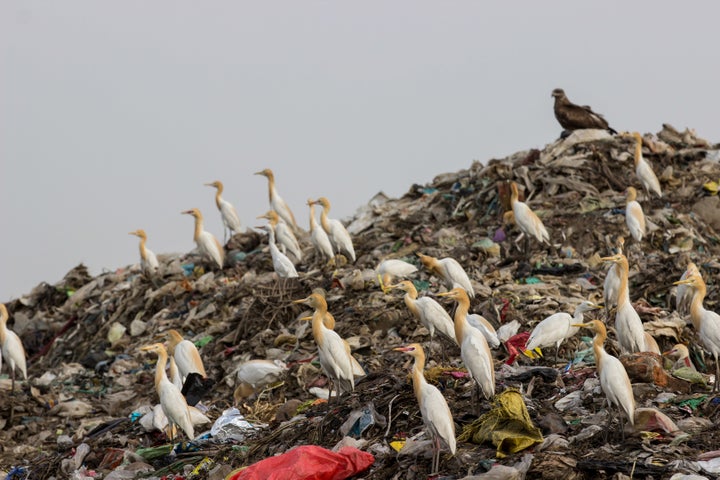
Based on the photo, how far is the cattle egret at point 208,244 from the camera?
53.9ft

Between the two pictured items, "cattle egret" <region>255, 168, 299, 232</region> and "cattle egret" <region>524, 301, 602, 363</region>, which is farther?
"cattle egret" <region>255, 168, 299, 232</region>

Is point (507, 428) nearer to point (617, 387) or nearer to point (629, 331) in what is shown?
point (617, 387)

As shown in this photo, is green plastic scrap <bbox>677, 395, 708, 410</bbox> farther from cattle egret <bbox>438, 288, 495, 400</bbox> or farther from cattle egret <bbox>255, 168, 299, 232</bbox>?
cattle egret <bbox>255, 168, 299, 232</bbox>

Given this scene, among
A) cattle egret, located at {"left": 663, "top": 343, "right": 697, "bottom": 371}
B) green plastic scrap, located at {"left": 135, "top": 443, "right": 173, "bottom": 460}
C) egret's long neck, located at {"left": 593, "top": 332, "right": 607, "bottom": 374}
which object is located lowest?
cattle egret, located at {"left": 663, "top": 343, "right": 697, "bottom": 371}

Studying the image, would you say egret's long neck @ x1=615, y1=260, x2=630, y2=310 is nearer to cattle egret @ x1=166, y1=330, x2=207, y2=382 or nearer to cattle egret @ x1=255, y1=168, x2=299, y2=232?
cattle egret @ x1=166, y1=330, x2=207, y2=382

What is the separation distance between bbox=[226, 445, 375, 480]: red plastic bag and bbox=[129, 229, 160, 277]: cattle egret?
10625 millimetres

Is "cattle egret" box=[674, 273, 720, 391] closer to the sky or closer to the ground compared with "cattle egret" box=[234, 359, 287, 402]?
closer to the sky

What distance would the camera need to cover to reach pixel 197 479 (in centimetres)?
794

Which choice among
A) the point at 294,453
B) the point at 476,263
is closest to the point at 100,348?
the point at 476,263

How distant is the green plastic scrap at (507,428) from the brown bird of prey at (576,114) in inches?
459

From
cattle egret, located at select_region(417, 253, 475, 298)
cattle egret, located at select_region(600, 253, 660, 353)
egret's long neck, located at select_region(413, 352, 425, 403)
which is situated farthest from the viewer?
cattle egret, located at select_region(417, 253, 475, 298)

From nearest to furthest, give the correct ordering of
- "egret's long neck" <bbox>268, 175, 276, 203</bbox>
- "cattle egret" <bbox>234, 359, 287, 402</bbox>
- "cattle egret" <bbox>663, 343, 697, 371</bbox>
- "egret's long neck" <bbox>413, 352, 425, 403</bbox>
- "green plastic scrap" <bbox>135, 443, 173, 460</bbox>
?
"egret's long neck" <bbox>413, 352, 425, 403</bbox> < "green plastic scrap" <bbox>135, 443, 173, 460</bbox> < "cattle egret" <bbox>663, 343, 697, 371</bbox> < "cattle egret" <bbox>234, 359, 287, 402</bbox> < "egret's long neck" <bbox>268, 175, 276, 203</bbox>

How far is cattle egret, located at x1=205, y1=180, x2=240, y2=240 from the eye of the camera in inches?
698

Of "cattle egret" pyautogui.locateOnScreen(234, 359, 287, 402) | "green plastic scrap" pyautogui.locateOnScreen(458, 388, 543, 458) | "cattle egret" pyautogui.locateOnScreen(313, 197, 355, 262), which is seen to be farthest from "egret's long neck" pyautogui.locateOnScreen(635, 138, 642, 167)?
"green plastic scrap" pyautogui.locateOnScreen(458, 388, 543, 458)
